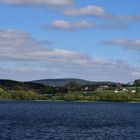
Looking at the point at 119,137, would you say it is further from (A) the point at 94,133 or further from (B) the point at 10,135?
(B) the point at 10,135

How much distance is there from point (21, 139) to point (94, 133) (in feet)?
59.5

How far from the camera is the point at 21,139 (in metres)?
83.8

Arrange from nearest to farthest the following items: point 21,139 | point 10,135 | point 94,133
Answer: point 21,139
point 10,135
point 94,133

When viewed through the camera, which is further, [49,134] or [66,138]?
[49,134]

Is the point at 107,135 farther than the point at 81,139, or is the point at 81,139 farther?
the point at 107,135

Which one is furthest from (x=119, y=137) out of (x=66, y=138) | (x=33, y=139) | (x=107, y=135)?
(x=33, y=139)

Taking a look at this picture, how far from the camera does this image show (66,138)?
87.0 meters

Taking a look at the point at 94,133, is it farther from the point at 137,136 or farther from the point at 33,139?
the point at 33,139

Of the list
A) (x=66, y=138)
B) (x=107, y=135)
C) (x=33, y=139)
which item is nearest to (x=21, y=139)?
(x=33, y=139)

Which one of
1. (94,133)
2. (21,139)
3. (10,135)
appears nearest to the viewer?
(21,139)

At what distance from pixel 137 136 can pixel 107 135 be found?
5.56 metres

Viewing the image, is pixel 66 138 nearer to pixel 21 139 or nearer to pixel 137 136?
pixel 21 139

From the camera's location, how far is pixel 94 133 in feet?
316

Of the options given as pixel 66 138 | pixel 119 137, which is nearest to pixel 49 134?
pixel 66 138
